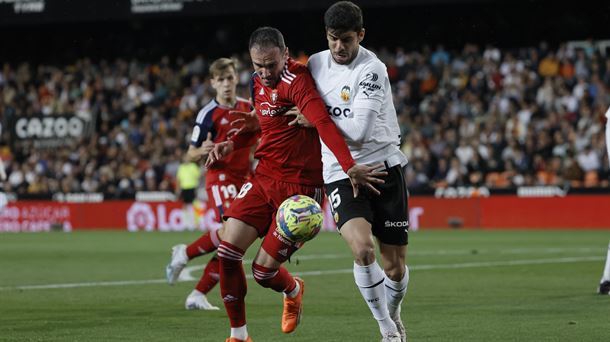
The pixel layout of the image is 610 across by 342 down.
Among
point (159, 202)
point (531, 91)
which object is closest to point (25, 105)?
point (159, 202)

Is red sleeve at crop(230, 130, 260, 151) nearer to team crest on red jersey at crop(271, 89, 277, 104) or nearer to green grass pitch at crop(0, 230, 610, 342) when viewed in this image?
green grass pitch at crop(0, 230, 610, 342)

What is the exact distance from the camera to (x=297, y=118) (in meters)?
8.20

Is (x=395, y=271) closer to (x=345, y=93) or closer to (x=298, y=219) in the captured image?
(x=298, y=219)

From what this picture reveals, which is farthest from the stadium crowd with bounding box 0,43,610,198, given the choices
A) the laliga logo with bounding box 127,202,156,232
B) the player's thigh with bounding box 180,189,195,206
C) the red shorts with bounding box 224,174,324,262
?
the red shorts with bounding box 224,174,324,262

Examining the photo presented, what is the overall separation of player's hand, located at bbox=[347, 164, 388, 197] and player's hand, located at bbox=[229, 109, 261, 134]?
346 cm

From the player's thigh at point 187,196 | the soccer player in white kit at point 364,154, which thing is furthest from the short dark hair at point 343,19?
the player's thigh at point 187,196

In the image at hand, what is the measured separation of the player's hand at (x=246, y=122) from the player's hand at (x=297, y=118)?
2.83 meters

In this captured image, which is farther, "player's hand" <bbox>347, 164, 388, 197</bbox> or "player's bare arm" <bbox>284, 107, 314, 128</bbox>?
"player's bare arm" <bbox>284, 107, 314, 128</bbox>

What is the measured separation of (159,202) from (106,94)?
8160mm

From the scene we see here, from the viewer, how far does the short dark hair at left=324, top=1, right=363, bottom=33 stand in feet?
25.6

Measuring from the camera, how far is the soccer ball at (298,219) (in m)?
7.95

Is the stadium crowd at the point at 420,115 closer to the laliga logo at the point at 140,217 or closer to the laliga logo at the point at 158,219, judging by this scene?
the laliga logo at the point at 140,217

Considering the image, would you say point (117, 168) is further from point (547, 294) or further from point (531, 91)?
point (547, 294)

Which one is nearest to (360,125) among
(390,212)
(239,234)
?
(390,212)
